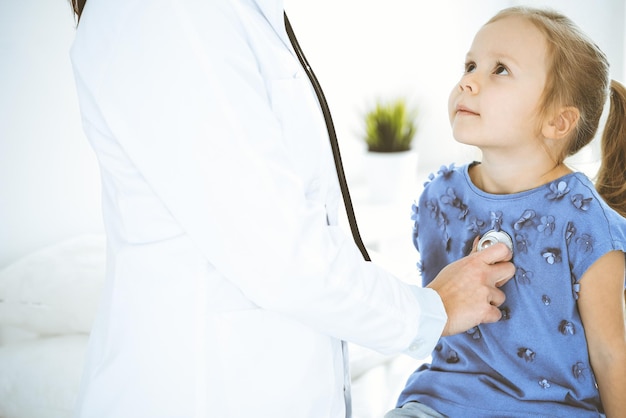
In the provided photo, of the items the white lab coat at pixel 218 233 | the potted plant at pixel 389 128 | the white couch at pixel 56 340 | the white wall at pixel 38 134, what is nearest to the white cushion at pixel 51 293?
the white couch at pixel 56 340

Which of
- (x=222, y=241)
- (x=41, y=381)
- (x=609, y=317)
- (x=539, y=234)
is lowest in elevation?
(x=41, y=381)

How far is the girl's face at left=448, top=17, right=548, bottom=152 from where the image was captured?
4.02ft

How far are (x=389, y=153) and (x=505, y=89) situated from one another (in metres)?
1.71

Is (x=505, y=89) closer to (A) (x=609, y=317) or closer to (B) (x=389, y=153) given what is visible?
(A) (x=609, y=317)

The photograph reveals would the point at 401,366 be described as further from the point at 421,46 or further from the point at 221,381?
the point at 421,46

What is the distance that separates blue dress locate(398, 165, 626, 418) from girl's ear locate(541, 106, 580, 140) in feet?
0.28

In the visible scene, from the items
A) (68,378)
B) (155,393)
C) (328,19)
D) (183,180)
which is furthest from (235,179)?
(328,19)

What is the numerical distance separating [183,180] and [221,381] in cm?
33

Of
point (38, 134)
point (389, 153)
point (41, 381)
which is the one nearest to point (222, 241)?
point (41, 381)

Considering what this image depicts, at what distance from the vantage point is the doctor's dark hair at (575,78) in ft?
4.02

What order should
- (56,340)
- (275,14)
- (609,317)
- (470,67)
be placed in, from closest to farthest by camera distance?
(275,14) < (609,317) < (470,67) < (56,340)

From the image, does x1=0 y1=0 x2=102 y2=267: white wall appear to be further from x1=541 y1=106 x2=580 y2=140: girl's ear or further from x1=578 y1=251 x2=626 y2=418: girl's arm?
x1=578 y1=251 x2=626 y2=418: girl's arm

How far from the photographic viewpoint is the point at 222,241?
0.95 metres

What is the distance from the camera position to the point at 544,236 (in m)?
1.22
